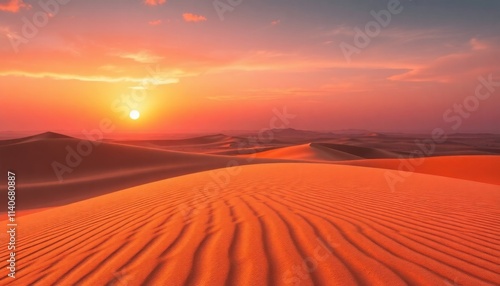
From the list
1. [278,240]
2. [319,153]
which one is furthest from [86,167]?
[319,153]

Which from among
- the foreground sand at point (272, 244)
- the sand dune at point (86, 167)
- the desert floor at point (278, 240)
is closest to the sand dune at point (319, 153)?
the sand dune at point (86, 167)

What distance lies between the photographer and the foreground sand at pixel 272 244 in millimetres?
2355

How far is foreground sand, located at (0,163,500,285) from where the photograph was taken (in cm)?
236

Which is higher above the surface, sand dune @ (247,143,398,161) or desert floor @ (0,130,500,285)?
desert floor @ (0,130,500,285)

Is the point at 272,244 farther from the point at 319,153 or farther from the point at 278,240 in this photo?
the point at 319,153

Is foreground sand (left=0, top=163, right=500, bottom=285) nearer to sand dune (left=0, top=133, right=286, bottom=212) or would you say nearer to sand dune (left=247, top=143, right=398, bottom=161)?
sand dune (left=0, top=133, right=286, bottom=212)

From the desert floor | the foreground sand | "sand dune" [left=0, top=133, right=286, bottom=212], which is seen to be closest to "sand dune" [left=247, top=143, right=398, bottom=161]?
"sand dune" [left=0, top=133, right=286, bottom=212]

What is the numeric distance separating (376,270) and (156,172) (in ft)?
59.2

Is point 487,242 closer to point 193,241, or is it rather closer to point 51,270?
point 193,241

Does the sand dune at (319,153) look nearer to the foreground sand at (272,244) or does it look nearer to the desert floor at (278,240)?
the desert floor at (278,240)

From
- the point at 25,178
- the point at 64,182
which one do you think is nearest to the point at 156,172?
the point at 64,182

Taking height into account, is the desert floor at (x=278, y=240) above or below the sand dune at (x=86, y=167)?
above

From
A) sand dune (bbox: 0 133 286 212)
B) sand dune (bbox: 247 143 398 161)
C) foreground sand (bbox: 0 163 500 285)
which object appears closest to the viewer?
foreground sand (bbox: 0 163 500 285)

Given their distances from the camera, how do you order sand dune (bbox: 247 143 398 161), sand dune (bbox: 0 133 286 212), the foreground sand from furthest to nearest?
sand dune (bbox: 247 143 398 161) → sand dune (bbox: 0 133 286 212) → the foreground sand
